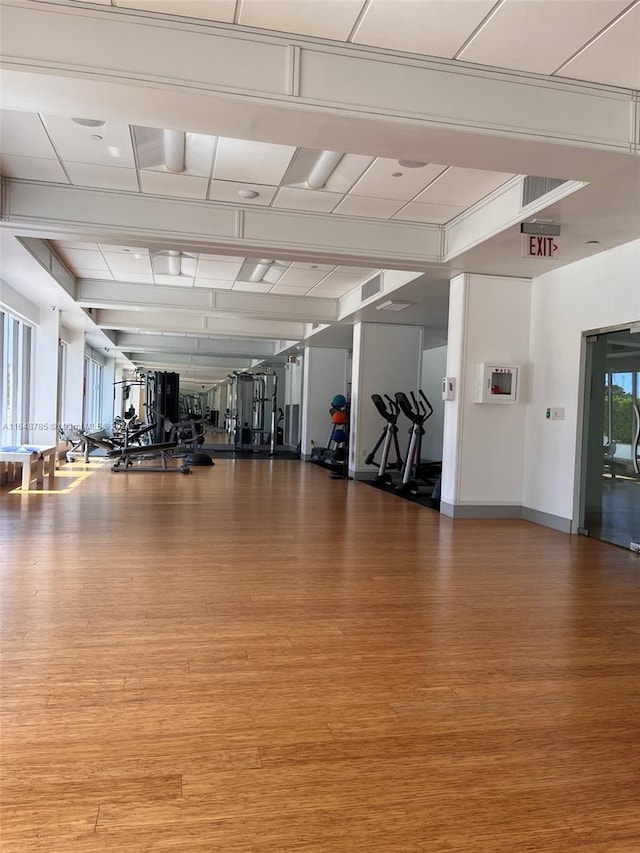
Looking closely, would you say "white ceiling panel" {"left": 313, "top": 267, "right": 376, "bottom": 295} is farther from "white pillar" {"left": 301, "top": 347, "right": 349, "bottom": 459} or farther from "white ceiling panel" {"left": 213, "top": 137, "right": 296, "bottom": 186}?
"white pillar" {"left": 301, "top": 347, "right": 349, "bottom": 459}

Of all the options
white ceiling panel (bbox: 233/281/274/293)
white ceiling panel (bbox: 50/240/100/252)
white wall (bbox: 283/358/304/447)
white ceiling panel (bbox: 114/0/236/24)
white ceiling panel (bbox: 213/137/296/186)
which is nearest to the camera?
white ceiling panel (bbox: 114/0/236/24)

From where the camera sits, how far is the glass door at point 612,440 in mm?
6191

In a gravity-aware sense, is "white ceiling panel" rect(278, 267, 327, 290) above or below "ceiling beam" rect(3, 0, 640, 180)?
above

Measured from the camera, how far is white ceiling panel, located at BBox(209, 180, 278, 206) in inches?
239

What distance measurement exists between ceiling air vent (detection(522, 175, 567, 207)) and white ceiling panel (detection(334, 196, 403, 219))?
1330mm

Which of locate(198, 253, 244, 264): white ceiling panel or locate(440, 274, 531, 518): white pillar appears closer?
locate(440, 274, 531, 518): white pillar

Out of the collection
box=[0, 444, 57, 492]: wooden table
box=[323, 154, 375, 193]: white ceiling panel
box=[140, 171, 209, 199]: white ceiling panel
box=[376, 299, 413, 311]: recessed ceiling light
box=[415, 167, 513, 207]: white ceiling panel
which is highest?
box=[140, 171, 209, 199]: white ceiling panel

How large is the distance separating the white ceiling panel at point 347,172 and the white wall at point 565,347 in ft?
8.91

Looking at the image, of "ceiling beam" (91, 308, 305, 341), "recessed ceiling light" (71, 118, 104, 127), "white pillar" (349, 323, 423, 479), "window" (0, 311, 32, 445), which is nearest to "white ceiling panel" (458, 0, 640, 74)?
"recessed ceiling light" (71, 118, 104, 127)

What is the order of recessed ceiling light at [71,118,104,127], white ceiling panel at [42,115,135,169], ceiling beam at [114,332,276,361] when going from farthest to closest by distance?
1. ceiling beam at [114,332,276,361]
2. white ceiling panel at [42,115,135,169]
3. recessed ceiling light at [71,118,104,127]

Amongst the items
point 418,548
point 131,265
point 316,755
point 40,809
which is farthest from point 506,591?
point 131,265

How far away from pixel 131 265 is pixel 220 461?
19.5 ft

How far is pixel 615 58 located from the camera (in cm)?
371

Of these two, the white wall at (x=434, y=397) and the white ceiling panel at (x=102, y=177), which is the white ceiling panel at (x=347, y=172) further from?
the white wall at (x=434, y=397)
